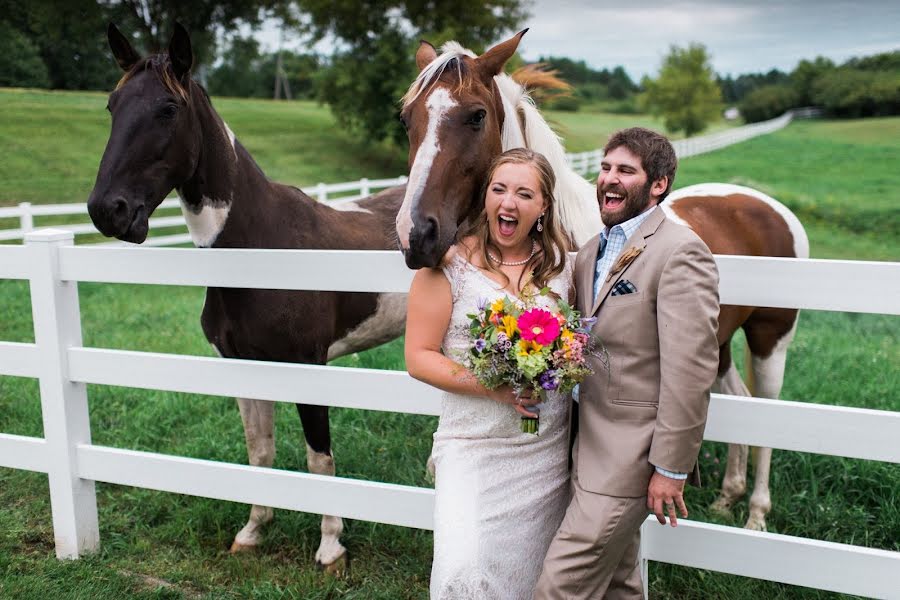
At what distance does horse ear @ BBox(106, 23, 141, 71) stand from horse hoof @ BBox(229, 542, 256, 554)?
236 centimetres

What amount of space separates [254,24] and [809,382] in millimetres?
19260

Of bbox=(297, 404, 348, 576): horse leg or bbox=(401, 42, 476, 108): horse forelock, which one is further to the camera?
bbox=(297, 404, 348, 576): horse leg

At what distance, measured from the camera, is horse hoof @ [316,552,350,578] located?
10.6 ft

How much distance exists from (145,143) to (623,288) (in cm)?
216

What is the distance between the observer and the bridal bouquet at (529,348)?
1700mm

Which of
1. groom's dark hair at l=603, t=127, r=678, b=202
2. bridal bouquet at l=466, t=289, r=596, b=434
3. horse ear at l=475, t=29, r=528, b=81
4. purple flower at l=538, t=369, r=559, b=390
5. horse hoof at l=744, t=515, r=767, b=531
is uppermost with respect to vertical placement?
horse ear at l=475, t=29, r=528, b=81

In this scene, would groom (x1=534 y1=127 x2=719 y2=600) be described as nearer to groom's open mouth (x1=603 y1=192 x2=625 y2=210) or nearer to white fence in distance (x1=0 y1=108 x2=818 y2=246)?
groom's open mouth (x1=603 y1=192 x2=625 y2=210)

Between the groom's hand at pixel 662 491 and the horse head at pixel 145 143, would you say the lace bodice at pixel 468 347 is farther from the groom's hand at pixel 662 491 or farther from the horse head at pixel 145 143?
the horse head at pixel 145 143

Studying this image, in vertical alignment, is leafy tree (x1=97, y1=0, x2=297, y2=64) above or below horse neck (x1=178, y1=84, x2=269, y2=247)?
above

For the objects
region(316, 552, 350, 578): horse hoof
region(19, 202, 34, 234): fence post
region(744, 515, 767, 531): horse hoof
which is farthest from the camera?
region(19, 202, 34, 234): fence post

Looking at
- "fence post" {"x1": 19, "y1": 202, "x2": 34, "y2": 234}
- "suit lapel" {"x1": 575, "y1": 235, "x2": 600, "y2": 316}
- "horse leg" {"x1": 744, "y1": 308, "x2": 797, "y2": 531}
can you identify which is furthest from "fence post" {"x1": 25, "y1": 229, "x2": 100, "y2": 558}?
"fence post" {"x1": 19, "y1": 202, "x2": 34, "y2": 234}

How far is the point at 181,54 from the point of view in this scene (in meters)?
3.12

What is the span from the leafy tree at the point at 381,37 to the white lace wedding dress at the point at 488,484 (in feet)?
79.7

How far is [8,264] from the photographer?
11.0ft
